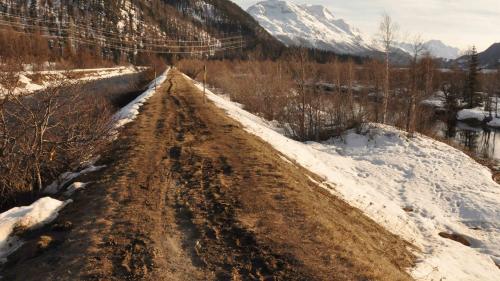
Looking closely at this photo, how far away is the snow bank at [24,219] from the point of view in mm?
8109

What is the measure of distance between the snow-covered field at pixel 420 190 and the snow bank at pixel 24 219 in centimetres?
823

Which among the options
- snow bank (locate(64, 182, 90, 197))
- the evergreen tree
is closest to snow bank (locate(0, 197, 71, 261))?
snow bank (locate(64, 182, 90, 197))

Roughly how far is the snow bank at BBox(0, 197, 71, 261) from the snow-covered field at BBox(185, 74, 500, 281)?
27.0ft

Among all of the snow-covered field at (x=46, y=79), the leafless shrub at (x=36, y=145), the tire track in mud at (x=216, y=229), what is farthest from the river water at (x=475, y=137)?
the leafless shrub at (x=36, y=145)

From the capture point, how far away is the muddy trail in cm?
714

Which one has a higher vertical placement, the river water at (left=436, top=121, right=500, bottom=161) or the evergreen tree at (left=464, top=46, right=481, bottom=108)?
the evergreen tree at (left=464, top=46, right=481, bottom=108)

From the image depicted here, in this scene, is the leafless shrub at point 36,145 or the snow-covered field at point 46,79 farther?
the snow-covered field at point 46,79

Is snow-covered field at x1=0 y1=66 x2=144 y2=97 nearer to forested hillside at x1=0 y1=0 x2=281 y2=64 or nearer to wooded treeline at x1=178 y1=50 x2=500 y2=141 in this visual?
wooded treeline at x1=178 y1=50 x2=500 y2=141

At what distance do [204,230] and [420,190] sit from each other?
12.7 meters

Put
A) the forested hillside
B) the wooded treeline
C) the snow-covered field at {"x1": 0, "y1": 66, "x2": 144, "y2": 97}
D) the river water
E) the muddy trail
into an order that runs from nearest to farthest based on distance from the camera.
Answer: the muddy trail < the snow-covered field at {"x1": 0, "y1": 66, "x2": 144, "y2": 97} < the wooded treeline < the river water < the forested hillside

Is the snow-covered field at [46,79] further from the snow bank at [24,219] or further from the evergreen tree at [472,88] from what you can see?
the evergreen tree at [472,88]

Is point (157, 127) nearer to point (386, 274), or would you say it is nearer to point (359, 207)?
point (359, 207)

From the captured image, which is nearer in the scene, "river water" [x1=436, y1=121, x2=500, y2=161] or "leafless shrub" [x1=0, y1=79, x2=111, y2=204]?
"leafless shrub" [x1=0, y1=79, x2=111, y2=204]

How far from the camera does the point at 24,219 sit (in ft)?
28.8
